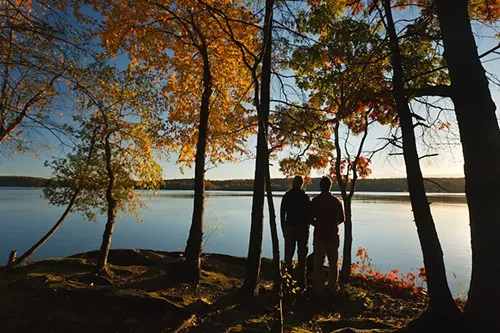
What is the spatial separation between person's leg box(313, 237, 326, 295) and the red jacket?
0.19 meters

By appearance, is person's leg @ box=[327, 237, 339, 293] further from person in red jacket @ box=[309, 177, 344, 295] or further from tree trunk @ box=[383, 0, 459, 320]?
tree trunk @ box=[383, 0, 459, 320]

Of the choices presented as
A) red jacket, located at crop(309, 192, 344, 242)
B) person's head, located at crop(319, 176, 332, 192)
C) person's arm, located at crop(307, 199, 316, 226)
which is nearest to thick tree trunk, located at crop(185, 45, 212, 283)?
person's arm, located at crop(307, 199, 316, 226)

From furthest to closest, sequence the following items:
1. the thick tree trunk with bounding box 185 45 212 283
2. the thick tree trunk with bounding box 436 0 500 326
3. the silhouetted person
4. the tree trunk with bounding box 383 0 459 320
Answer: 1. the thick tree trunk with bounding box 185 45 212 283
2. the silhouetted person
3. the tree trunk with bounding box 383 0 459 320
4. the thick tree trunk with bounding box 436 0 500 326

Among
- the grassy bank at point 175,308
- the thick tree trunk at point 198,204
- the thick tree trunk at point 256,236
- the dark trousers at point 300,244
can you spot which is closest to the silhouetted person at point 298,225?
the dark trousers at point 300,244

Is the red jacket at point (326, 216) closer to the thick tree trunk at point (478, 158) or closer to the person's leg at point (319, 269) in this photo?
the person's leg at point (319, 269)

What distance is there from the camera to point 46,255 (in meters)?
20.1

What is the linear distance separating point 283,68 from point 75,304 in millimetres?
6873

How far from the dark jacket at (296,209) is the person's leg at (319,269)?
0.59 meters

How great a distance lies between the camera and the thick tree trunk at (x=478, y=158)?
3623mm

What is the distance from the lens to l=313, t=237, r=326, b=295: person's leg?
6.01 m

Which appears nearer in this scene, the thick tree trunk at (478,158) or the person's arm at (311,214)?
the thick tree trunk at (478,158)

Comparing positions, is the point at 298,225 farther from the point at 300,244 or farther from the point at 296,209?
the point at 300,244

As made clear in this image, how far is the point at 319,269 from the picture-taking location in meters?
5.99

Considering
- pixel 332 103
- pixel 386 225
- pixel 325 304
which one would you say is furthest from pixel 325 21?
pixel 386 225
